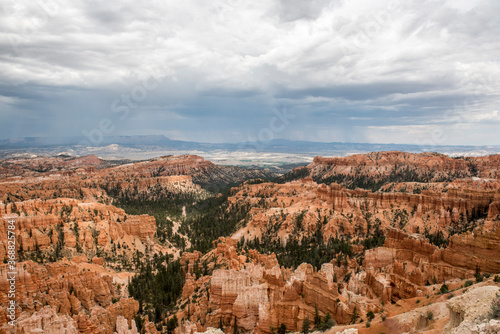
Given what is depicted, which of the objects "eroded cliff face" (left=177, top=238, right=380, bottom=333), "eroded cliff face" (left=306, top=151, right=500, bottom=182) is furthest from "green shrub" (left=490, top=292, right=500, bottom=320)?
"eroded cliff face" (left=306, top=151, right=500, bottom=182)

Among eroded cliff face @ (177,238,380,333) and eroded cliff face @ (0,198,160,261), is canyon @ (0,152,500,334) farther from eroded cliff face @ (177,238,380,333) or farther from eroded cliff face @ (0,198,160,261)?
eroded cliff face @ (0,198,160,261)

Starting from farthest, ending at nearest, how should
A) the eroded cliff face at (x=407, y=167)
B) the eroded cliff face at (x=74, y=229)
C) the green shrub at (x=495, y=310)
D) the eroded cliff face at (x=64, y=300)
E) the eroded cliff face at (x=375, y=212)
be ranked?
the eroded cliff face at (x=407, y=167) < the eroded cliff face at (x=375, y=212) < the eroded cliff face at (x=74, y=229) < the eroded cliff face at (x=64, y=300) < the green shrub at (x=495, y=310)

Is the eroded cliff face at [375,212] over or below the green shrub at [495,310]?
below

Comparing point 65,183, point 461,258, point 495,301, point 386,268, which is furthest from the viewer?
point 65,183

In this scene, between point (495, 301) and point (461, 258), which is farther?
point (461, 258)

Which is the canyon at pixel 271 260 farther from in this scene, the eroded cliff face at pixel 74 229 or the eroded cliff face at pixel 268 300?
the eroded cliff face at pixel 74 229

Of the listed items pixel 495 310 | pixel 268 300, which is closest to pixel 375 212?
pixel 268 300

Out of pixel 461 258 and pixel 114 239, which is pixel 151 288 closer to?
pixel 114 239

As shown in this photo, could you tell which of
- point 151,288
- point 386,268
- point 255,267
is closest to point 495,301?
point 255,267

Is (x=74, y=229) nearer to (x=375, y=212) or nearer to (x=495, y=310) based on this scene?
(x=495, y=310)

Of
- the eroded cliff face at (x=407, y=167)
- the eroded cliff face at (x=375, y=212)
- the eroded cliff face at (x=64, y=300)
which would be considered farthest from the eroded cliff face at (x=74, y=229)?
the eroded cliff face at (x=407, y=167)

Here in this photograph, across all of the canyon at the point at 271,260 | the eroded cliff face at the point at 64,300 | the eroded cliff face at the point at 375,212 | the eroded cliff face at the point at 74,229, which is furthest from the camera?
the eroded cliff face at the point at 375,212
